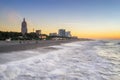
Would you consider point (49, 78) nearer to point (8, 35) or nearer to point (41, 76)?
point (41, 76)

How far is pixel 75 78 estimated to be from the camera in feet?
37.6

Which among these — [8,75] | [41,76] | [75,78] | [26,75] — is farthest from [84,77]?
[8,75]

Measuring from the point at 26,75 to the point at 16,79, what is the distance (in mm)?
1037

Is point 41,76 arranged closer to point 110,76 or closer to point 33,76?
point 33,76

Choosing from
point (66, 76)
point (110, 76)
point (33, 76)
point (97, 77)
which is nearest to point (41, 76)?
point (33, 76)

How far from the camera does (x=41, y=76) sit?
11.5m

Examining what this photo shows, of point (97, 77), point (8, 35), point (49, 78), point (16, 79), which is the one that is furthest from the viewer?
point (8, 35)

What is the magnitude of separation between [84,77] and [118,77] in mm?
2017

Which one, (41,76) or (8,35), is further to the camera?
(8,35)

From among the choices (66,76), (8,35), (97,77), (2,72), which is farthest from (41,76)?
(8,35)

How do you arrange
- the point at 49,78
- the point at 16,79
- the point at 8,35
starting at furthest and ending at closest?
the point at 8,35
the point at 49,78
the point at 16,79

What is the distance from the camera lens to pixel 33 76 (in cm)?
1134

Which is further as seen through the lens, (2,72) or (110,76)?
(110,76)

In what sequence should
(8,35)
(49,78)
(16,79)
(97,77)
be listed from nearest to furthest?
(16,79), (49,78), (97,77), (8,35)
